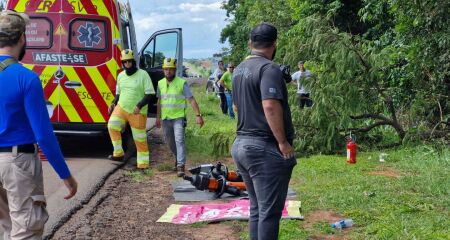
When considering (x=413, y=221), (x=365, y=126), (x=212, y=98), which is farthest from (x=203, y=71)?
(x=413, y=221)

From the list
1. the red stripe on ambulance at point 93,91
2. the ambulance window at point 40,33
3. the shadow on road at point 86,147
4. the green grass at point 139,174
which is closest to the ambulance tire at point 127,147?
the shadow on road at point 86,147

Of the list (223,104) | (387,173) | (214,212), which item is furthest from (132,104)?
(223,104)

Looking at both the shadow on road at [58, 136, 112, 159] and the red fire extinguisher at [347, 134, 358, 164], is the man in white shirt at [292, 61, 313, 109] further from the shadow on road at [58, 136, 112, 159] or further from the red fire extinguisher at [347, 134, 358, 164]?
the shadow on road at [58, 136, 112, 159]

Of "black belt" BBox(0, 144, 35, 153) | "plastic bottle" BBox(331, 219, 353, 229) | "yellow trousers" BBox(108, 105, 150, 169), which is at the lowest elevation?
"plastic bottle" BBox(331, 219, 353, 229)

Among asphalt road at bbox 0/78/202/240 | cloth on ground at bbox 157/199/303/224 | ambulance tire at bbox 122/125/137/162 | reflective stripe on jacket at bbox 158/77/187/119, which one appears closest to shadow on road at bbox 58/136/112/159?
asphalt road at bbox 0/78/202/240

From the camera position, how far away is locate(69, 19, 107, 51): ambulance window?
991 cm

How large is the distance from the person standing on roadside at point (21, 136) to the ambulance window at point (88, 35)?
6.56 meters

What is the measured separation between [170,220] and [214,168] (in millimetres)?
1469

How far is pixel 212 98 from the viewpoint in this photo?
28422 mm

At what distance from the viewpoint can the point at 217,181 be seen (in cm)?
711

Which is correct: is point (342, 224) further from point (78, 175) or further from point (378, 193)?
point (78, 175)

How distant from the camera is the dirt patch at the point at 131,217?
569 cm

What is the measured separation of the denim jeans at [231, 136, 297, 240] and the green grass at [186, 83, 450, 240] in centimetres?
111

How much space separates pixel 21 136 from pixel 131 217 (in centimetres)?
323
